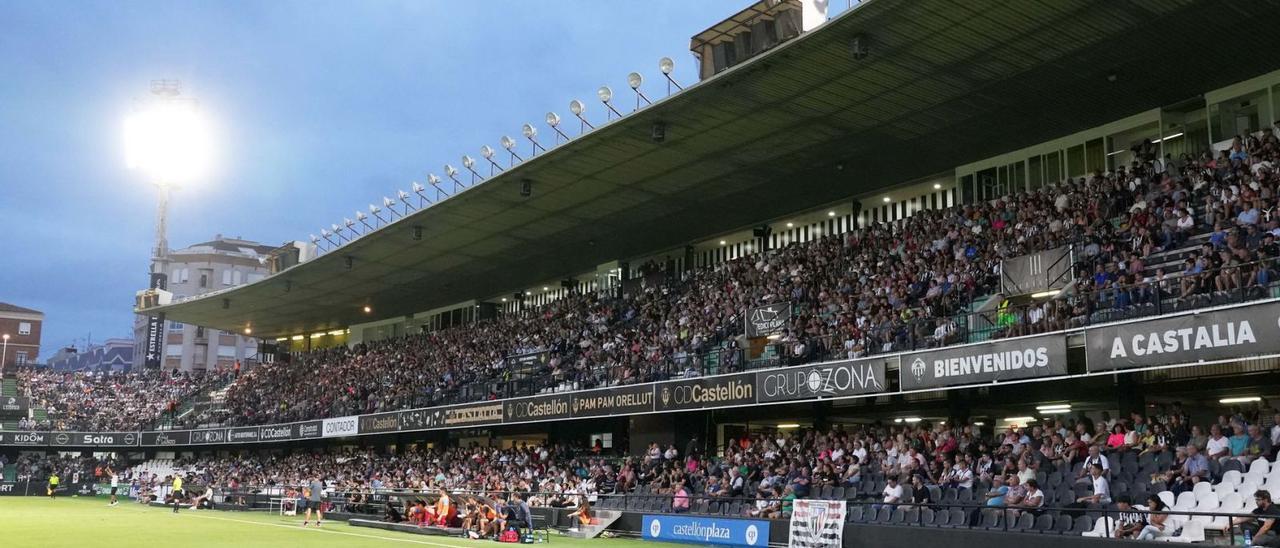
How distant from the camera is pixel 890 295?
86.0ft

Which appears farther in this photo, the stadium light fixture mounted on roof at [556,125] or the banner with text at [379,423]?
the banner with text at [379,423]

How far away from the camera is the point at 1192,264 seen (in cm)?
1861

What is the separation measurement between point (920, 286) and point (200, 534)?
726 inches

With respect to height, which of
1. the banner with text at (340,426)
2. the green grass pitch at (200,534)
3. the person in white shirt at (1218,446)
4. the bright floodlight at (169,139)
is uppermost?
the bright floodlight at (169,139)

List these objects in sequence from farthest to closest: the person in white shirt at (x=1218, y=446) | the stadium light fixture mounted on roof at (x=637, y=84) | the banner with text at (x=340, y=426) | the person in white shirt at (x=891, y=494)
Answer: the banner with text at (x=340, y=426) < the stadium light fixture mounted on roof at (x=637, y=84) < the person in white shirt at (x=891, y=494) < the person in white shirt at (x=1218, y=446)

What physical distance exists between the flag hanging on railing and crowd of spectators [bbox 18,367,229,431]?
164 ft

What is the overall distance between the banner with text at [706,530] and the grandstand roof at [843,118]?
390 inches

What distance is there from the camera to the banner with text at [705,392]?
A: 2706 cm

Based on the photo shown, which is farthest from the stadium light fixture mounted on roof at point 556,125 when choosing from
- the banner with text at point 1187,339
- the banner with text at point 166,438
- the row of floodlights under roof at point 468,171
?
the banner with text at point 166,438

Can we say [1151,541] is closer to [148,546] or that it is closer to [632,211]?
[148,546]

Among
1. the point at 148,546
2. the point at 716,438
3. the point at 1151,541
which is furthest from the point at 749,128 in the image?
the point at 148,546

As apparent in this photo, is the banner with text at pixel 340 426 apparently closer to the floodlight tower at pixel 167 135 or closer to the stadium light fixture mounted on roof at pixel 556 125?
the stadium light fixture mounted on roof at pixel 556 125

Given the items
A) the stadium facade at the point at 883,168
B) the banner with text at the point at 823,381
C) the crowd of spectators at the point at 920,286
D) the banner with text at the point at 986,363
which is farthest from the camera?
the banner with text at the point at 823,381

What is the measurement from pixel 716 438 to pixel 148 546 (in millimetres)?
17138
